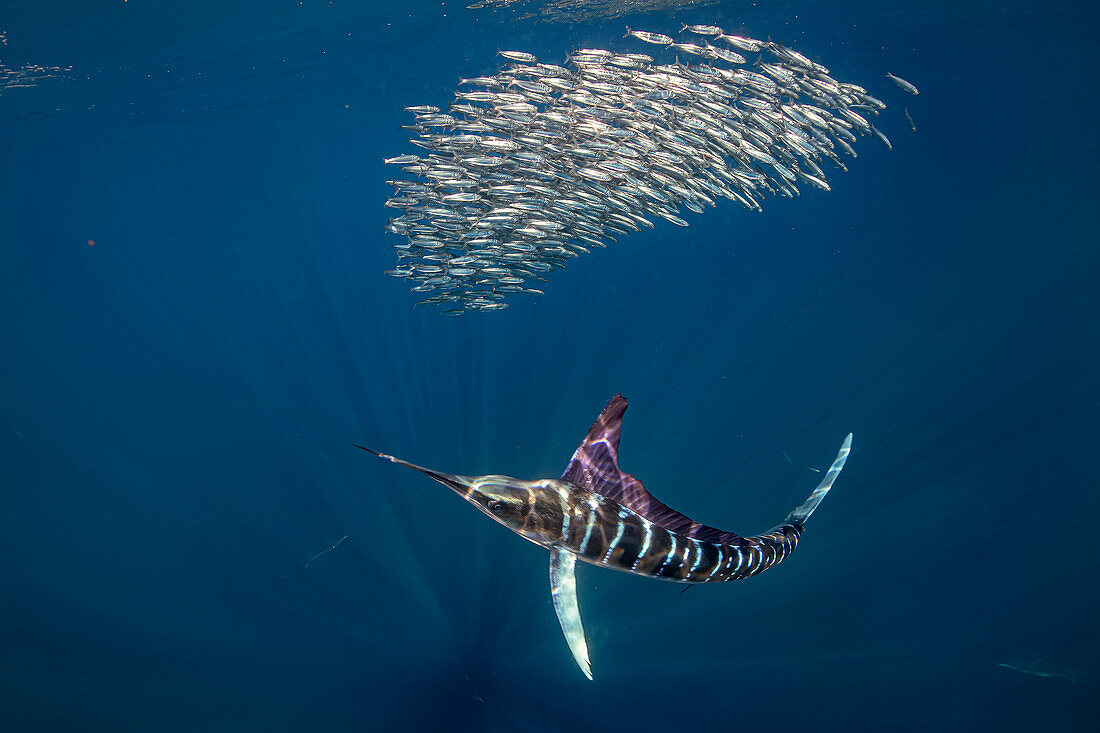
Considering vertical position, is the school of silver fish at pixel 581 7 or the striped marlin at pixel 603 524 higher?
the school of silver fish at pixel 581 7

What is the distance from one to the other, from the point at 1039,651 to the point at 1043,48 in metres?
12.3

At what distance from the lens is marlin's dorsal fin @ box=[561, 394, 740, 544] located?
7.04 feet

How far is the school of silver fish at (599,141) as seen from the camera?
4707 millimetres

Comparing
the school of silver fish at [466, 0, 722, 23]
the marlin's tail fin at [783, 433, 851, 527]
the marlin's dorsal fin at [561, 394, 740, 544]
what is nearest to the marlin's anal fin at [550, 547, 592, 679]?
the marlin's dorsal fin at [561, 394, 740, 544]

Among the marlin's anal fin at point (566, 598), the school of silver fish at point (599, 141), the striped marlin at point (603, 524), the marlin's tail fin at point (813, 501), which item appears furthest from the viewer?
the school of silver fish at point (599, 141)

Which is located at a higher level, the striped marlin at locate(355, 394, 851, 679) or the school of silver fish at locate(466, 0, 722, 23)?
the school of silver fish at locate(466, 0, 722, 23)

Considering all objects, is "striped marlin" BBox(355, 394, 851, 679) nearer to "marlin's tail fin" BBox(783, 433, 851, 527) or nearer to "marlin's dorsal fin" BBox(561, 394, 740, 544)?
"marlin's dorsal fin" BBox(561, 394, 740, 544)

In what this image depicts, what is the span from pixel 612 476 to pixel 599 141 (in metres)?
3.93

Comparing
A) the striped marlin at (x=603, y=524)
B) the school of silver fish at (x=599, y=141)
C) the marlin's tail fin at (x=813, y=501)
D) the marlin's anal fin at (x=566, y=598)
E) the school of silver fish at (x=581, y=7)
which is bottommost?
the marlin's anal fin at (x=566, y=598)

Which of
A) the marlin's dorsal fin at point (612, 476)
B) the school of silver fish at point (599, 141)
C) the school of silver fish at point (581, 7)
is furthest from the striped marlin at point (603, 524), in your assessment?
the school of silver fish at point (581, 7)

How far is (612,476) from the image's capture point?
7.06ft

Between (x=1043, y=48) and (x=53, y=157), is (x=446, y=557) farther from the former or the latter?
(x=53, y=157)

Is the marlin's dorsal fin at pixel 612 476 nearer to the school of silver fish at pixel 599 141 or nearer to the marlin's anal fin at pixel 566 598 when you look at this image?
the marlin's anal fin at pixel 566 598

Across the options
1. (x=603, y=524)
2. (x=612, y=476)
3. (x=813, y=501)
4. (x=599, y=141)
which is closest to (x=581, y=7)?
(x=599, y=141)
